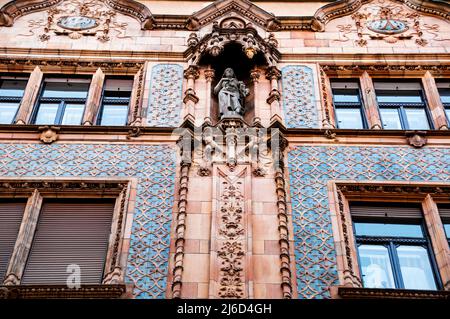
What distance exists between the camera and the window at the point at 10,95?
14.3 meters

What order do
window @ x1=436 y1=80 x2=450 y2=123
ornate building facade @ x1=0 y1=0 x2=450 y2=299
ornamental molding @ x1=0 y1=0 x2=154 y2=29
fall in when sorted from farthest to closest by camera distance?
1. ornamental molding @ x1=0 y1=0 x2=154 y2=29
2. window @ x1=436 y1=80 x2=450 y2=123
3. ornate building facade @ x1=0 y1=0 x2=450 y2=299

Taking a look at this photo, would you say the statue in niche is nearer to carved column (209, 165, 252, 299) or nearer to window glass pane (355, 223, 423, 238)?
carved column (209, 165, 252, 299)

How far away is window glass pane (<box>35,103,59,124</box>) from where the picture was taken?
14141mm

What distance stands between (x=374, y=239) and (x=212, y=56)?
5.46 metres

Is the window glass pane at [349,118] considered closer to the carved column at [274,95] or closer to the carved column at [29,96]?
the carved column at [274,95]

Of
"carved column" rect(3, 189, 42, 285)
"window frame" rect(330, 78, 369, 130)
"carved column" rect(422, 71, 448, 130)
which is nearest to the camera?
"carved column" rect(3, 189, 42, 285)

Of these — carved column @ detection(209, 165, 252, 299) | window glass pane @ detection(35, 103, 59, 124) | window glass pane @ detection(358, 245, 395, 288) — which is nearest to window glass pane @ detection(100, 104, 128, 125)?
window glass pane @ detection(35, 103, 59, 124)

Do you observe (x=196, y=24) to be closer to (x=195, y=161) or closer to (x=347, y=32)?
(x=347, y=32)

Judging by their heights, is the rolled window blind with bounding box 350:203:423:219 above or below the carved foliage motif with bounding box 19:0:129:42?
below

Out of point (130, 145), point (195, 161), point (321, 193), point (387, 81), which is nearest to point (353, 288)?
point (321, 193)

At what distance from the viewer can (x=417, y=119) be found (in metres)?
14.3

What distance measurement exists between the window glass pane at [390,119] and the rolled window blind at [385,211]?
2294 mm

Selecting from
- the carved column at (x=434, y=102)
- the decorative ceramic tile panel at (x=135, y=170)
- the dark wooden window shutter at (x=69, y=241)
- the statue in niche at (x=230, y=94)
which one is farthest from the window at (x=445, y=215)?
the dark wooden window shutter at (x=69, y=241)

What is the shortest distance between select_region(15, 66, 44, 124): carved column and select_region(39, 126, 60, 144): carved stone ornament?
0.57 metres
